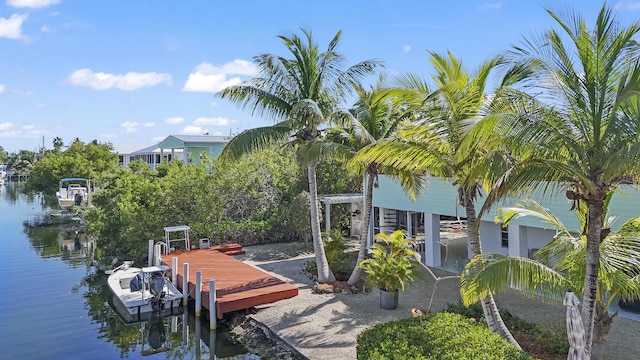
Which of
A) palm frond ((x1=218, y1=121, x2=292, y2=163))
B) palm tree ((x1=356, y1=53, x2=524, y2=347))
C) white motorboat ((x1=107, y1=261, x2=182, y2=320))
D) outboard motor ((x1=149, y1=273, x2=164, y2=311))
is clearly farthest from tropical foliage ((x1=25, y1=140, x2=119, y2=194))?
palm tree ((x1=356, y1=53, x2=524, y2=347))

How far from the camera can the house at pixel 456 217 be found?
36.9ft

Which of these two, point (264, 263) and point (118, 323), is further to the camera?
point (264, 263)

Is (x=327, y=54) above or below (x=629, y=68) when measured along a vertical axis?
above

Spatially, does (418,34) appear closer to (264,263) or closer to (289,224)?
(264,263)

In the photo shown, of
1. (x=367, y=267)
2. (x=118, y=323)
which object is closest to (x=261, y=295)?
(x=367, y=267)

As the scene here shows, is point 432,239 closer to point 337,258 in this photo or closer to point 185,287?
point 337,258

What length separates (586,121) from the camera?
5.98 m

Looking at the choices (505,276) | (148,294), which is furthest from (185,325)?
(505,276)

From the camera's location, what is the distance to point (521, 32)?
6426 millimetres

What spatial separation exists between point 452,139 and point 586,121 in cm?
235

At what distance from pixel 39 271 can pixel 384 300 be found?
1607cm

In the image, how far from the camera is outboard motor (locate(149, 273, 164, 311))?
1306 centimetres

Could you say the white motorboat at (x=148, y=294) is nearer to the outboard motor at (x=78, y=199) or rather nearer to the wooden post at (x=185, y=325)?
the wooden post at (x=185, y=325)

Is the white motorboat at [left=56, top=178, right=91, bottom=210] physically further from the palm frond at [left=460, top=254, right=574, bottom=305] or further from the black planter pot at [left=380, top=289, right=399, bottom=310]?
the palm frond at [left=460, top=254, right=574, bottom=305]
